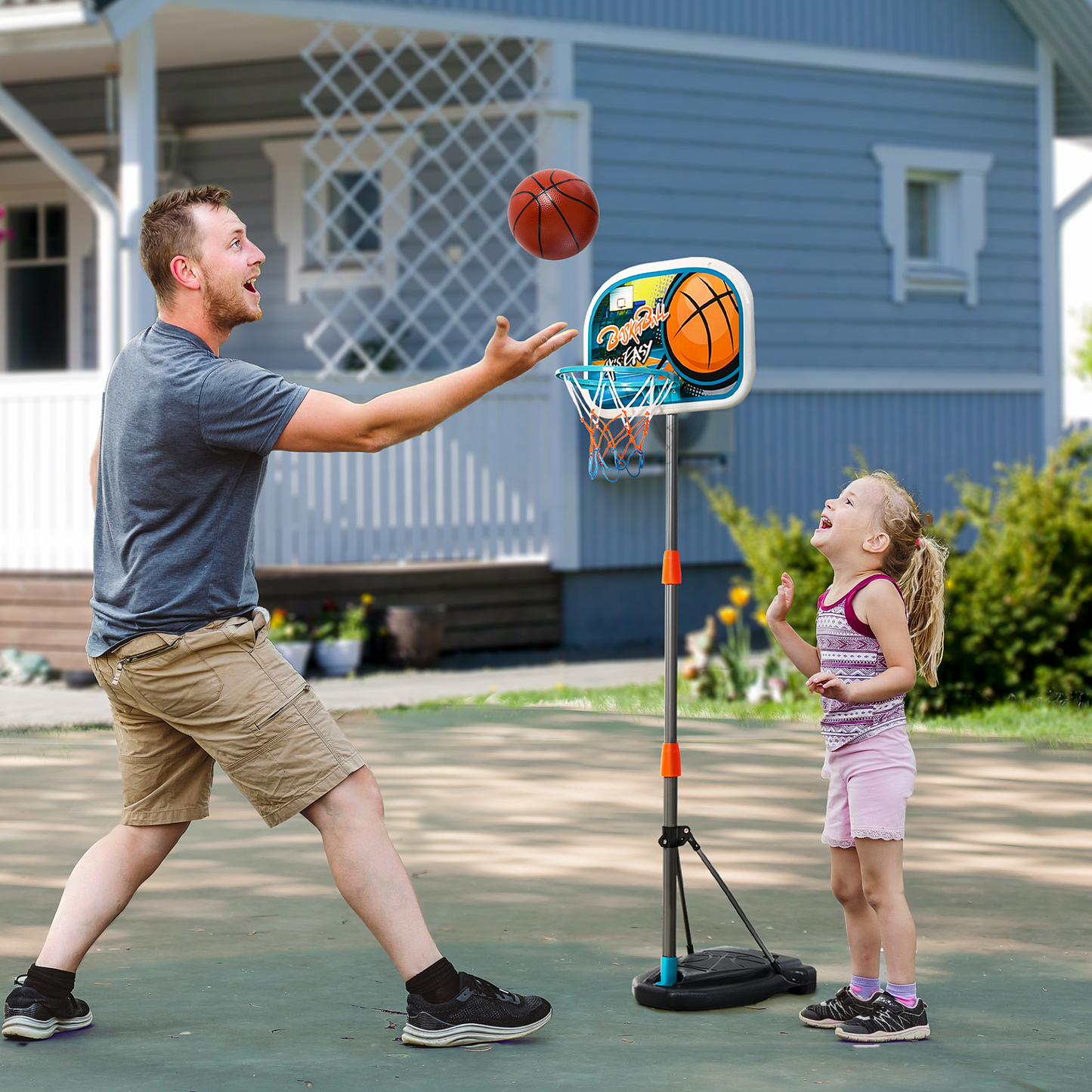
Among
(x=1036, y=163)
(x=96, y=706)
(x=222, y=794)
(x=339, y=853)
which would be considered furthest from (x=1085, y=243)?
(x=339, y=853)

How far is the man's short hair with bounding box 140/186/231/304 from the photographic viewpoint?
13.4ft

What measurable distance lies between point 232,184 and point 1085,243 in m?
17.9

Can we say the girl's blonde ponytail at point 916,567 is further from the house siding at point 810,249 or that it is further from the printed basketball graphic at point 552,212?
the house siding at point 810,249

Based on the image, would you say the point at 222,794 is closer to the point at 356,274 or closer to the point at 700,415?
the point at 700,415

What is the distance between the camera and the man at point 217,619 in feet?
12.8

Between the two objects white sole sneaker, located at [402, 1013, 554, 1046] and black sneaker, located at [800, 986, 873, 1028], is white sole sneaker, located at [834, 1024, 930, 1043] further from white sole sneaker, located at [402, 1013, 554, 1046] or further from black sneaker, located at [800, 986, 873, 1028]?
white sole sneaker, located at [402, 1013, 554, 1046]

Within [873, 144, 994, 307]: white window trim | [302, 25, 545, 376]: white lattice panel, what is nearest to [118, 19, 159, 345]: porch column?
[302, 25, 545, 376]: white lattice panel

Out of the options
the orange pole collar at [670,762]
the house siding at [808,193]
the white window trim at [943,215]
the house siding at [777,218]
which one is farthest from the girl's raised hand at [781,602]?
the white window trim at [943,215]

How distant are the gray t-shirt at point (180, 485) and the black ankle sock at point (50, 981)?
2.39ft

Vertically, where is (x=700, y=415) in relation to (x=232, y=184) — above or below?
below

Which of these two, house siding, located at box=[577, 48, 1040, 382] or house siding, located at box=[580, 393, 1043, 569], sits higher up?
house siding, located at box=[577, 48, 1040, 382]

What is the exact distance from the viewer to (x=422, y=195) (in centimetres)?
1388

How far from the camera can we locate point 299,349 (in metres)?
14.4

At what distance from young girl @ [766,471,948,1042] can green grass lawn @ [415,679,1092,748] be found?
4.34 meters
